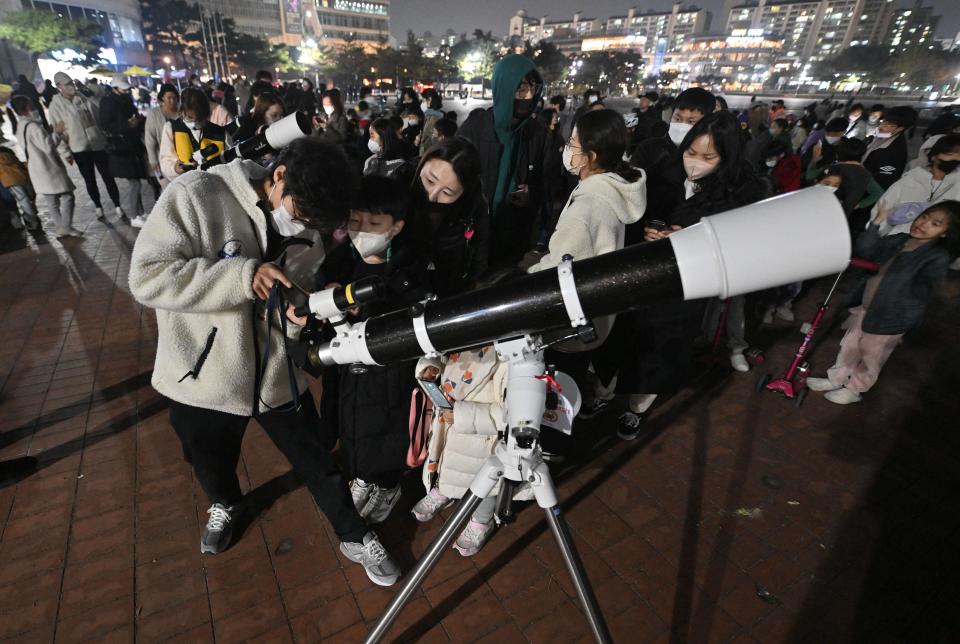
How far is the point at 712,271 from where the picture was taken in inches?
38.8

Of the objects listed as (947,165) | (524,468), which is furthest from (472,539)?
(947,165)

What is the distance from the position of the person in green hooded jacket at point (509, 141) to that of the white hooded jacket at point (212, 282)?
9.56 ft

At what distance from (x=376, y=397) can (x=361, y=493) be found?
0.71 metres

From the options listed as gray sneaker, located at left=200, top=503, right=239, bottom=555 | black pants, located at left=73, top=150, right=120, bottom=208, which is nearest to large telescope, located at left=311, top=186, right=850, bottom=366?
gray sneaker, located at left=200, top=503, right=239, bottom=555

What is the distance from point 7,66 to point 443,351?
186 ft

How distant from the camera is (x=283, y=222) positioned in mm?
1767

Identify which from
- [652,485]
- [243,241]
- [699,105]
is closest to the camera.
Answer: [243,241]

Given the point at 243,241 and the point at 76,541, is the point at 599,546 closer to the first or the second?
the point at 243,241

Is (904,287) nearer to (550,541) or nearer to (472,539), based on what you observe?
(550,541)

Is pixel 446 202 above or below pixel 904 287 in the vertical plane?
above

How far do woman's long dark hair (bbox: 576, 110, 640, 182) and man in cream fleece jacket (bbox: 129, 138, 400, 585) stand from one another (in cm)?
138

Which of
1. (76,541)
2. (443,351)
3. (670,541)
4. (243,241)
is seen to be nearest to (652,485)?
(670,541)

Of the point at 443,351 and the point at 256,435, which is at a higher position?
the point at 443,351

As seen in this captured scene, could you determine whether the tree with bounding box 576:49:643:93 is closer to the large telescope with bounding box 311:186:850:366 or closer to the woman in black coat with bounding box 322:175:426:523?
the woman in black coat with bounding box 322:175:426:523
